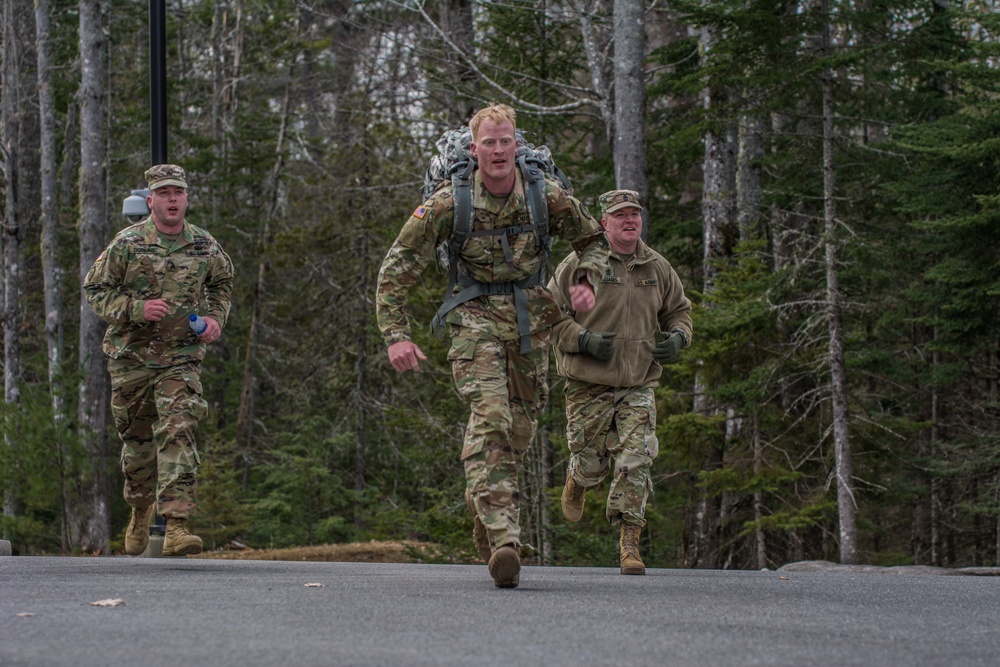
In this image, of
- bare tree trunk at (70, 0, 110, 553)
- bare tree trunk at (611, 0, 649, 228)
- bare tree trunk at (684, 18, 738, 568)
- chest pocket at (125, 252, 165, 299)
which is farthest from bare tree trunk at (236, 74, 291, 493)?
chest pocket at (125, 252, 165, 299)

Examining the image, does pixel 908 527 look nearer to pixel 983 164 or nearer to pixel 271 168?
pixel 983 164

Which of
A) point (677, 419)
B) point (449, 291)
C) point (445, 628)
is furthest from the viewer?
point (677, 419)

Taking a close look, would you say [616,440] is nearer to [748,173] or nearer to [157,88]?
[157,88]

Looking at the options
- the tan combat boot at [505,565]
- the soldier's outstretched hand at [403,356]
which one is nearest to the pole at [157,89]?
the soldier's outstretched hand at [403,356]

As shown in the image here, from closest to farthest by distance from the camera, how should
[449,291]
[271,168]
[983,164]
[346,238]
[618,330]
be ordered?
1. [449,291]
2. [618,330]
3. [983,164]
4. [346,238]
5. [271,168]

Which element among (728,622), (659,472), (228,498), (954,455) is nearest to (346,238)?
(228,498)

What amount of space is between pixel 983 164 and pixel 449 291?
12.2 metres

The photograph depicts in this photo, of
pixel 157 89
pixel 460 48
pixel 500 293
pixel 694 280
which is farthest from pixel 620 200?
pixel 694 280

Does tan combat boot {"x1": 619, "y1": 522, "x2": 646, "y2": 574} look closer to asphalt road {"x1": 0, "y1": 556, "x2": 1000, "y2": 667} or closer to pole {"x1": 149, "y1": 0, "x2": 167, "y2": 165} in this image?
asphalt road {"x1": 0, "y1": 556, "x2": 1000, "y2": 667}

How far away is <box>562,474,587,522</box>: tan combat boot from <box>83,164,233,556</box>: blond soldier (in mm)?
2676

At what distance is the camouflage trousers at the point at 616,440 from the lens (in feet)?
30.4

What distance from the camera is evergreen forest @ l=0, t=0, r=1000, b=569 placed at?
1702 cm

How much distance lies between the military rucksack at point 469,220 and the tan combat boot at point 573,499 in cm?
255

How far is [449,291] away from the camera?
7.96 meters
